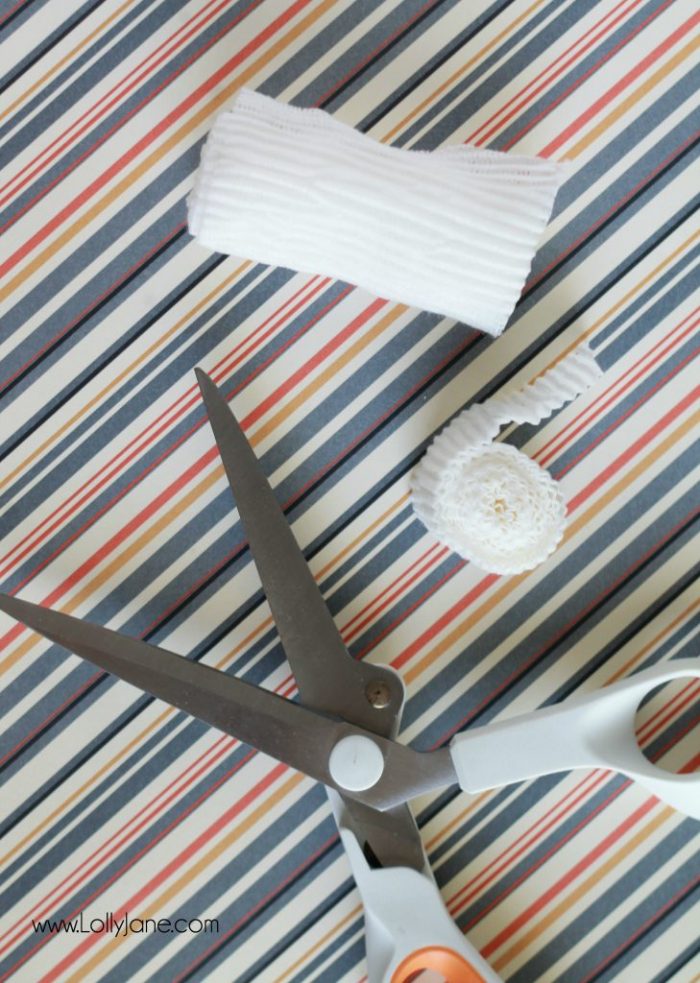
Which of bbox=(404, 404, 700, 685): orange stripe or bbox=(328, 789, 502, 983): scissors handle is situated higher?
bbox=(404, 404, 700, 685): orange stripe

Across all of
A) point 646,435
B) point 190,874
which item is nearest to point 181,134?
point 646,435

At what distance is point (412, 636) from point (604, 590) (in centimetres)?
13

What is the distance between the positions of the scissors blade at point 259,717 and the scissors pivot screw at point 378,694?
0.03 m

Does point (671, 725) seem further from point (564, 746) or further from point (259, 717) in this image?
point (259, 717)

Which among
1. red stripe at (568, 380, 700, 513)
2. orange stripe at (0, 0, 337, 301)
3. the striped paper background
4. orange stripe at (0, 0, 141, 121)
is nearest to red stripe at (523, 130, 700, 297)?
the striped paper background

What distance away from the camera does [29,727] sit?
2.23 ft

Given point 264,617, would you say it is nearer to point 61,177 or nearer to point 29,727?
point 29,727

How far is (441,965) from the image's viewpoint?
1.95ft

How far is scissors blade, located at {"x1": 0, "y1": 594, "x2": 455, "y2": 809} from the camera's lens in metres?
0.58

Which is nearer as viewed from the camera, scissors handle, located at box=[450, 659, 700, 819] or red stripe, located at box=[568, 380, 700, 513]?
scissors handle, located at box=[450, 659, 700, 819]

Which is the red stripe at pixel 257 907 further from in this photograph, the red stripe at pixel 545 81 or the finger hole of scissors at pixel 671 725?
the red stripe at pixel 545 81

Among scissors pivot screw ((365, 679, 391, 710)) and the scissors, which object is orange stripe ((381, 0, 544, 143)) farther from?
scissors pivot screw ((365, 679, 391, 710))

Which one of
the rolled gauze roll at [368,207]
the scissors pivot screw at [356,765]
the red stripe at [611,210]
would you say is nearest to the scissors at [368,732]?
the scissors pivot screw at [356,765]

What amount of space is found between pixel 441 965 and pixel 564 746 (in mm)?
145
